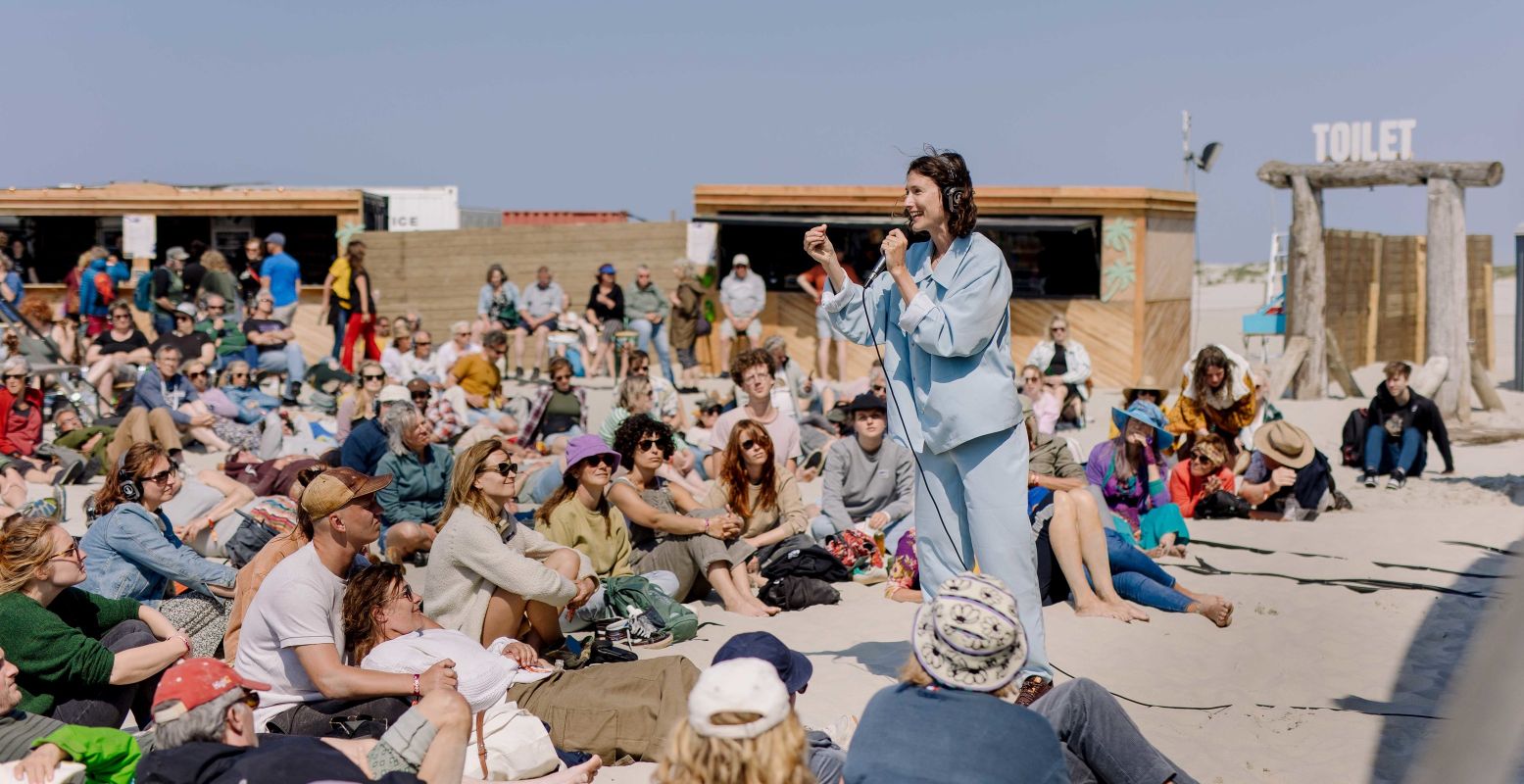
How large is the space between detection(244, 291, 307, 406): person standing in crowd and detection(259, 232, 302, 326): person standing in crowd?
1.97 metres

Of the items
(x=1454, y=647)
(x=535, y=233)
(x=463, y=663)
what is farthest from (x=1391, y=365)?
(x=535, y=233)

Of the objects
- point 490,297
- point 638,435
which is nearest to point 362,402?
point 638,435

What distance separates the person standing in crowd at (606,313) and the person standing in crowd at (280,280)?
3338 mm

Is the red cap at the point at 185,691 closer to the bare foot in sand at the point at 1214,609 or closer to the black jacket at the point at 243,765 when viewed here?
the black jacket at the point at 243,765

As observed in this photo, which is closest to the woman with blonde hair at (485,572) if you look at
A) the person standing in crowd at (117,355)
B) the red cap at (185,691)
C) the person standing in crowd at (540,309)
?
the red cap at (185,691)

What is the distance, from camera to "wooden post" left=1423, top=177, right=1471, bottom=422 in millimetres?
14805

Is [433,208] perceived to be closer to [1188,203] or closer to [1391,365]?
[1188,203]

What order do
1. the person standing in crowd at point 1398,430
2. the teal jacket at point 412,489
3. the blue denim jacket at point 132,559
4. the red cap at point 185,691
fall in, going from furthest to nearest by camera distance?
the person standing in crowd at point 1398,430
the teal jacket at point 412,489
the blue denim jacket at point 132,559
the red cap at point 185,691

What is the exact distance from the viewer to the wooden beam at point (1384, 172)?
14.9 metres

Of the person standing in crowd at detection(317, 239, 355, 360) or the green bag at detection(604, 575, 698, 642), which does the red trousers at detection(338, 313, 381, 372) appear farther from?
the green bag at detection(604, 575, 698, 642)

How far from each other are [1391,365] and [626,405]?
5.84 meters

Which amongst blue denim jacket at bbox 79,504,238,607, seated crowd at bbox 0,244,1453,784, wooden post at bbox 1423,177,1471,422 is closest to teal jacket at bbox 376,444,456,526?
seated crowd at bbox 0,244,1453,784

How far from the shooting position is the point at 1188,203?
701 inches

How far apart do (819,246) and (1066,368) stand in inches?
374
